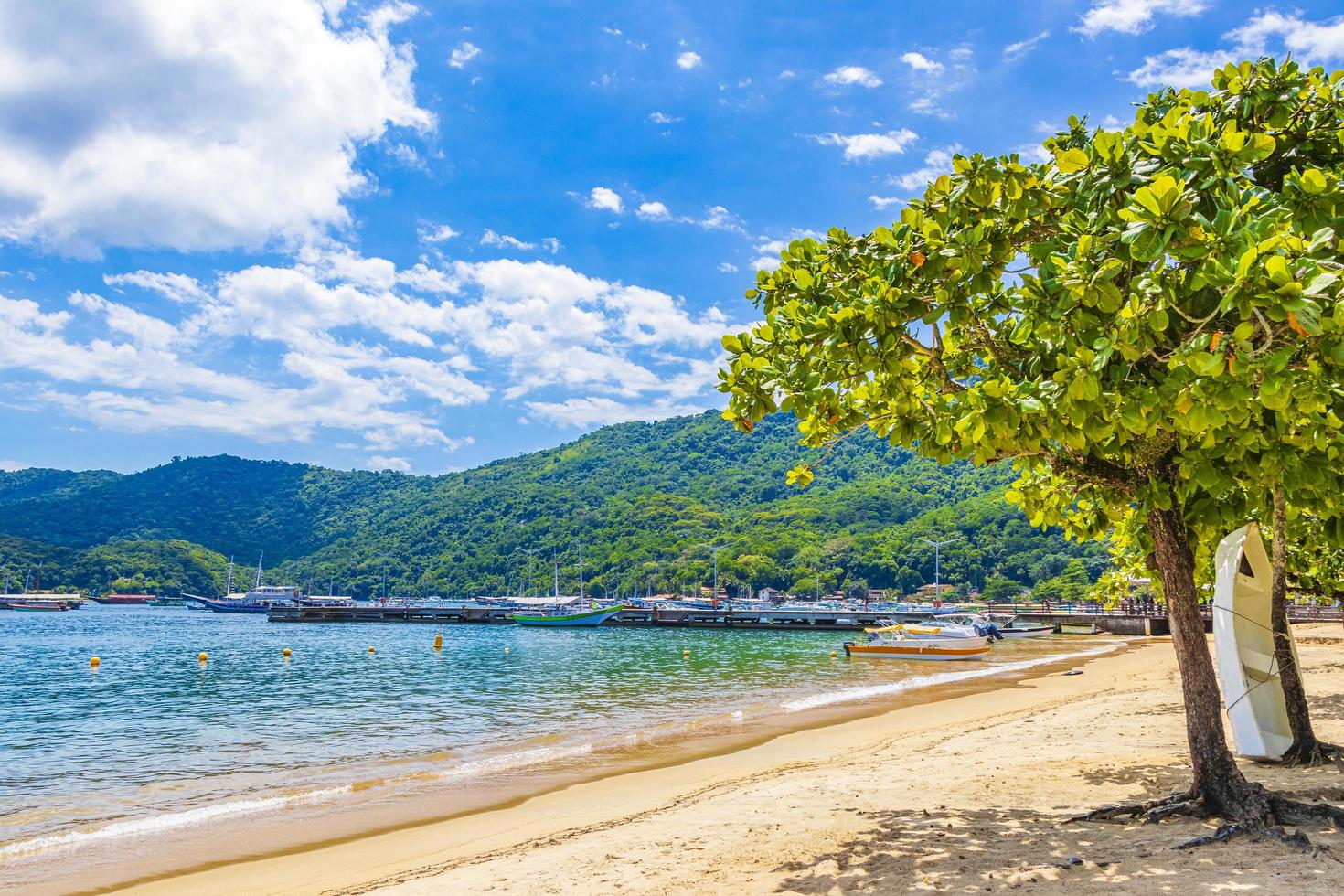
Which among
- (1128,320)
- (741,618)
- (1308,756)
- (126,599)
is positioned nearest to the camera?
(1128,320)

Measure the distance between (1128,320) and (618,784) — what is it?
430 inches

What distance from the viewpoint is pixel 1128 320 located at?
4.19 meters

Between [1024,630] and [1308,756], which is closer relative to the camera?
[1308,756]

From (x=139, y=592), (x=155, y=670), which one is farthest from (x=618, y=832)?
(x=139, y=592)

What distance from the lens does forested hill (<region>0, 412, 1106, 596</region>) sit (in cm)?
12188

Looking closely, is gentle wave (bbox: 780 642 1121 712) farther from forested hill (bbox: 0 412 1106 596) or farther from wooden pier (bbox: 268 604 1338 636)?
forested hill (bbox: 0 412 1106 596)

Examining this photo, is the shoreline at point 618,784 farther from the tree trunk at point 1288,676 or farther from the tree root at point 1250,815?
the tree trunk at point 1288,676

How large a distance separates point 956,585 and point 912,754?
4258 inches

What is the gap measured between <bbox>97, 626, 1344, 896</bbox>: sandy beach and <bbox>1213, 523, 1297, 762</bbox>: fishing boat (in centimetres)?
37

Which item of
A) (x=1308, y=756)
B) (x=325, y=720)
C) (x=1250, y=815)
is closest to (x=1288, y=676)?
(x=1308, y=756)

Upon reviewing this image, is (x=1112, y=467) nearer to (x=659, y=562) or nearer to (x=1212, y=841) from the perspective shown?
(x=1212, y=841)

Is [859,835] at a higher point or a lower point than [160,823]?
higher

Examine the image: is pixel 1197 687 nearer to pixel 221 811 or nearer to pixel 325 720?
pixel 221 811

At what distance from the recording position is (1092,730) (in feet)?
46.1
